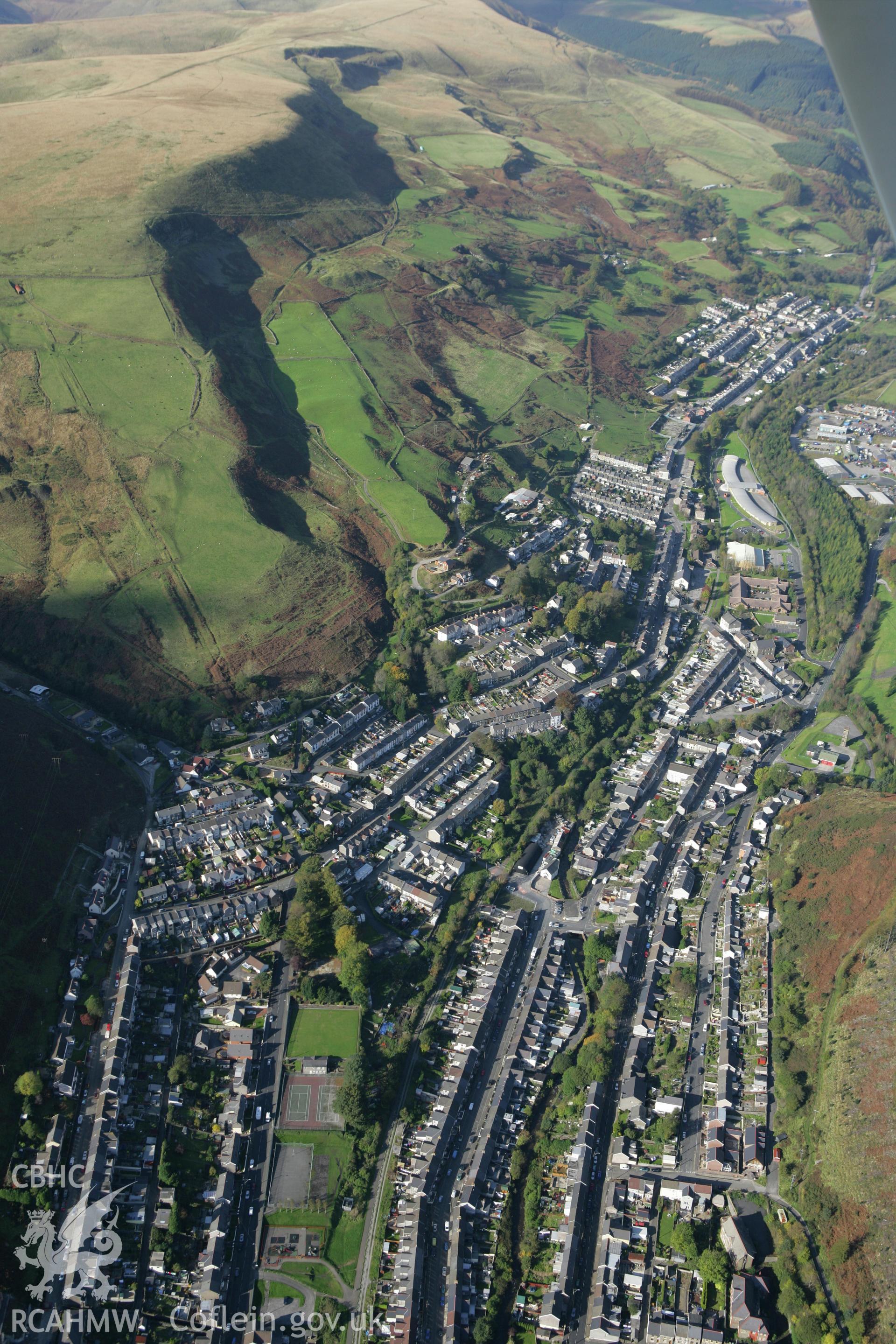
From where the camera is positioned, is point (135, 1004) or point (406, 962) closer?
point (135, 1004)

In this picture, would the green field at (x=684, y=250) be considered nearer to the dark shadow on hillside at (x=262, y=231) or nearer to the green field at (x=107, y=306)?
the dark shadow on hillside at (x=262, y=231)

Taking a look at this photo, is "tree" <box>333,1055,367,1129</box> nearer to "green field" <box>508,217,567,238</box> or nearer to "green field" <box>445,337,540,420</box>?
"green field" <box>445,337,540,420</box>

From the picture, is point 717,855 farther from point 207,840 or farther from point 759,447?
point 759,447

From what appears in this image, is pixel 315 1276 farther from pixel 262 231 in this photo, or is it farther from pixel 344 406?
pixel 262 231

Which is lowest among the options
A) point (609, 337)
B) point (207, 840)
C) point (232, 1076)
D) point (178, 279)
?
point (232, 1076)

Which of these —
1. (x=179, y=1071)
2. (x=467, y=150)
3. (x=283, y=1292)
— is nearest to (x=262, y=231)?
(x=467, y=150)

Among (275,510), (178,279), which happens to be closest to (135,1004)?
(275,510)

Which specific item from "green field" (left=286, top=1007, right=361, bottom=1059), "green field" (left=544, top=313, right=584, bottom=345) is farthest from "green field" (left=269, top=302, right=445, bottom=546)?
"green field" (left=286, top=1007, right=361, bottom=1059)
